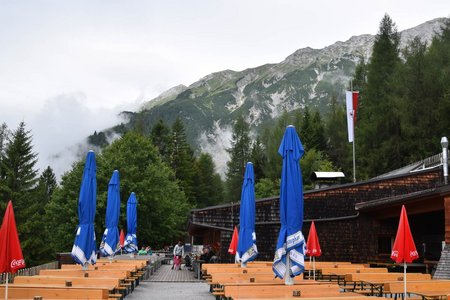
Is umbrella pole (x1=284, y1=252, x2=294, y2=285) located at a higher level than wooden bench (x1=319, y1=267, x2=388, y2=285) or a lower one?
higher

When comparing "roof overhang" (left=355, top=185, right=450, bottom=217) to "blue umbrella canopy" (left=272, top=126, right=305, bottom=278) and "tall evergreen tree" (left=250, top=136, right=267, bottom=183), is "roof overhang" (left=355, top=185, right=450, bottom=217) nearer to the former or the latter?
"blue umbrella canopy" (left=272, top=126, right=305, bottom=278)

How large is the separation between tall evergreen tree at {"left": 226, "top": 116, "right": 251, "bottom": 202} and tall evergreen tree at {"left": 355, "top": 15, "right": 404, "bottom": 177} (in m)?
23.0

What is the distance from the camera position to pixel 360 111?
5566 cm

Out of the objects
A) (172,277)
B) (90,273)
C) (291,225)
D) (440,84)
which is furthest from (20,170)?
(291,225)

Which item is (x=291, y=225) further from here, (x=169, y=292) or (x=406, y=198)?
(x=406, y=198)

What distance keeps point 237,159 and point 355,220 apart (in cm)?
5475

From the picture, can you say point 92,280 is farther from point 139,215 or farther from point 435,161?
point 139,215

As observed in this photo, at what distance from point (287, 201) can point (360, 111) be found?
47.5 m

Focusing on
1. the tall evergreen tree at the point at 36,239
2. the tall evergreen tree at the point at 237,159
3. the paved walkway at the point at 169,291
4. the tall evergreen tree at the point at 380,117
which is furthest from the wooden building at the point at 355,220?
the tall evergreen tree at the point at 237,159

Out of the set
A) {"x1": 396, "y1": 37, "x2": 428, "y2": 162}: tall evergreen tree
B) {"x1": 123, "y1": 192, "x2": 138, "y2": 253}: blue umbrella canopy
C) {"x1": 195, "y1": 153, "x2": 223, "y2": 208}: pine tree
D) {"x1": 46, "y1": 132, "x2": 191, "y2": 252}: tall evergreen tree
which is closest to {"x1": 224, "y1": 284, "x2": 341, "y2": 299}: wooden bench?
{"x1": 123, "y1": 192, "x2": 138, "y2": 253}: blue umbrella canopy

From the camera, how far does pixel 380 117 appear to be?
149 ft

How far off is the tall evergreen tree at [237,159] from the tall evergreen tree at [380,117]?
23.0 m

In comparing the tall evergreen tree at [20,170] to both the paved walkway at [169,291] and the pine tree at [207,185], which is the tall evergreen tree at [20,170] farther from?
the paved walkway at [169,291]

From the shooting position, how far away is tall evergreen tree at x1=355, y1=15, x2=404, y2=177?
43.3m
